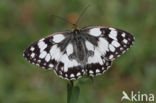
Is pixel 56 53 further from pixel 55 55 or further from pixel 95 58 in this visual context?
pixel 95 58

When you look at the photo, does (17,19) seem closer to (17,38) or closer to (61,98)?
(17,38)

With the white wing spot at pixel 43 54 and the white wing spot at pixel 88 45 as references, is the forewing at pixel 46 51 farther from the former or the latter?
the white wing spot at pixel 88 45

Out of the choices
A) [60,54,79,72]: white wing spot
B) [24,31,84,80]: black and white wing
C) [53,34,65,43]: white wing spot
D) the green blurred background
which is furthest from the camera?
the green blurred background

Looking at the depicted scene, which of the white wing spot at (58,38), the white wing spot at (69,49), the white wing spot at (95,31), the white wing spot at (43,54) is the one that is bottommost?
the white wing spot at (43,54)

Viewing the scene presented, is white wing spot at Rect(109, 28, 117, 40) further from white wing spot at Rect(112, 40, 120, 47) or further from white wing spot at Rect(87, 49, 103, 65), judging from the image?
white wing spot at Rect(87, 49, 103, 65)

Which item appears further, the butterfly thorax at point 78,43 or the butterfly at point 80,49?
the butterfly thorax at point 78,43

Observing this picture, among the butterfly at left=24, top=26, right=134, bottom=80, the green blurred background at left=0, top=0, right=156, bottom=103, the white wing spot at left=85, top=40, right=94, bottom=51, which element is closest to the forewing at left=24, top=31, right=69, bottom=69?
the butterfly at left=24, top=26, right=134, bottom=80

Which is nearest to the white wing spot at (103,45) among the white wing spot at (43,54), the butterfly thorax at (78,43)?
the butterfly thorax at (78,43)
